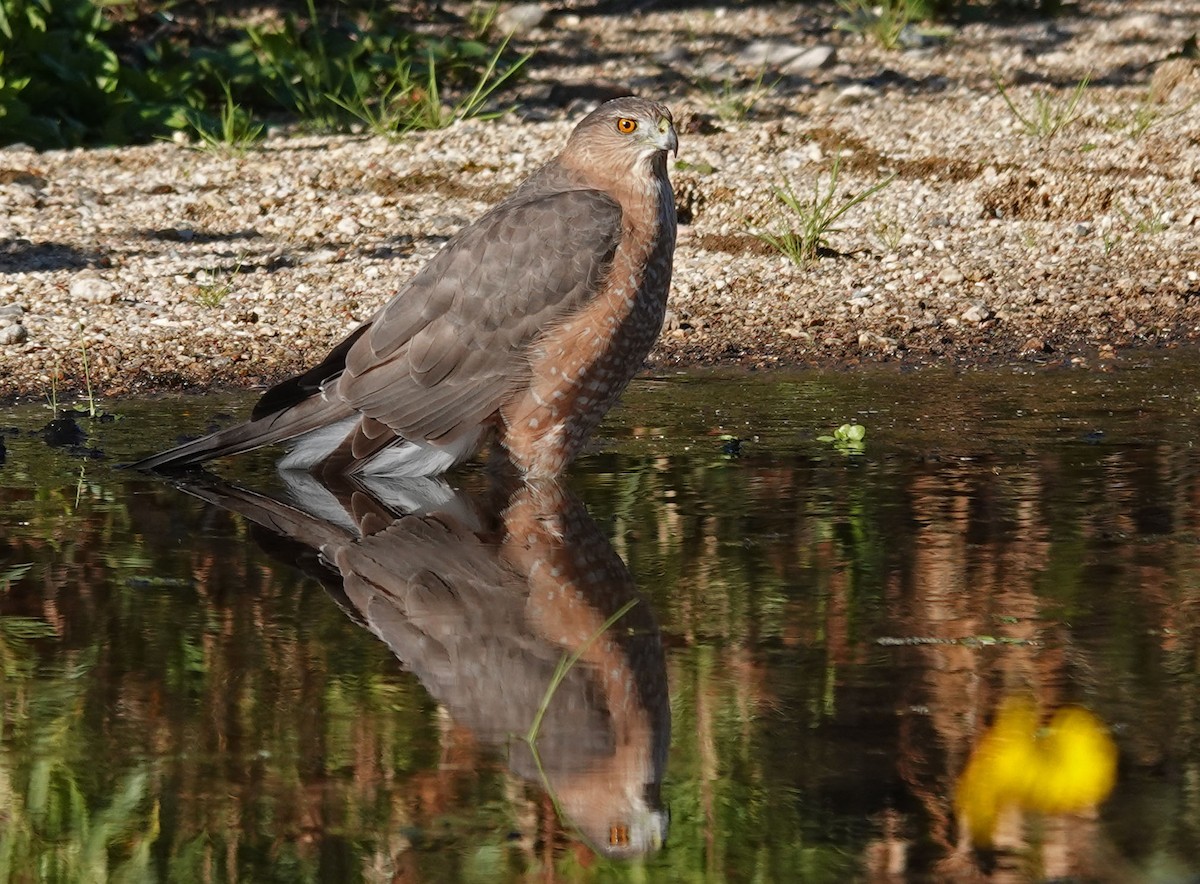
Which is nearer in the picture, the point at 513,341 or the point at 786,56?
the point at 513,341

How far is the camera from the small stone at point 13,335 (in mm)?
7383

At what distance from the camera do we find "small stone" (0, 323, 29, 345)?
738 centimetres

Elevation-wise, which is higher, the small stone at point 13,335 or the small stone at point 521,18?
the small stone at point 521,18

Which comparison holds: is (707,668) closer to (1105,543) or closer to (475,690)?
(475,690)

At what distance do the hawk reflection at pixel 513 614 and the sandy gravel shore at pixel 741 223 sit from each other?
6.35 feet

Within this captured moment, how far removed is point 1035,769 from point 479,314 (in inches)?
115

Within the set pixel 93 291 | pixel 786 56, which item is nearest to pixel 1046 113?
pixel 786 56

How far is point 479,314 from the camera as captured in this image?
5805 mm

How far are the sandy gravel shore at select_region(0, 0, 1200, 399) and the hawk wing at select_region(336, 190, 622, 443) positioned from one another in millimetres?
1369

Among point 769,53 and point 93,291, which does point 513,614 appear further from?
point 769,53

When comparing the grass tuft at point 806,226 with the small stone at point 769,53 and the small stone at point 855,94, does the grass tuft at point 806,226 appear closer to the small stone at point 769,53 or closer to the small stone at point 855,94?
the small stone at point 855,94

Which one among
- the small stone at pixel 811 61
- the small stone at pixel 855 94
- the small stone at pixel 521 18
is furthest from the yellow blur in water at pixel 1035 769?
the small stone at pixel 521 18

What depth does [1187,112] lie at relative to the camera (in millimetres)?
10219

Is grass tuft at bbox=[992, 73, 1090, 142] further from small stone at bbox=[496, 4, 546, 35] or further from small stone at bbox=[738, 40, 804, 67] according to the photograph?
small stone at bbox=[496, 4, 546, 35]
